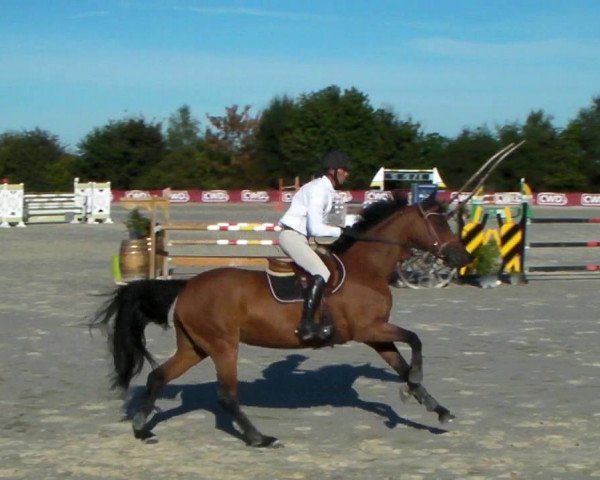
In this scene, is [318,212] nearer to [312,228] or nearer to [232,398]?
[312,228]

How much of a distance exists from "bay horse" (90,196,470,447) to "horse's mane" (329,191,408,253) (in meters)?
0.03

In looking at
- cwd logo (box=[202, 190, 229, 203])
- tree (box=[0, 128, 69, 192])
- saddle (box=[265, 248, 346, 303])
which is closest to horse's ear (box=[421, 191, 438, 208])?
saddle (box=[265, 248, 346, 303])

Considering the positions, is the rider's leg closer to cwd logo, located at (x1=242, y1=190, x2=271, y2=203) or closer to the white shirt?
the white shirt

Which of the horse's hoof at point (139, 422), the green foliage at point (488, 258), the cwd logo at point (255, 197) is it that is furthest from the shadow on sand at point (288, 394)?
the cwd logo at point (255, 197)

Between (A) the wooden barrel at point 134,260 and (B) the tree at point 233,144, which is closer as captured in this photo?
(A) the wooden barrel at point 134,260

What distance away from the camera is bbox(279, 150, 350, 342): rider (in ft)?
28.3

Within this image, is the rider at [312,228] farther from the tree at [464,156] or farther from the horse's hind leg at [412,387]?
the tree at [464,156]

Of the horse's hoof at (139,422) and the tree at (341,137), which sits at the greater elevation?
the tree at (341,137)

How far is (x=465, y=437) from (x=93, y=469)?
2.85 metres

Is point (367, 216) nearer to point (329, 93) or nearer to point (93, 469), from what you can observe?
point (93, 469)

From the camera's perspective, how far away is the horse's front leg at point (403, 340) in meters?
8.62

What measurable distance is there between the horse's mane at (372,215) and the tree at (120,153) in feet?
239

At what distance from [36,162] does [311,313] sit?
263 feet

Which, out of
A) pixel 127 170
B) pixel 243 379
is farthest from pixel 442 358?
pixel 127 170
